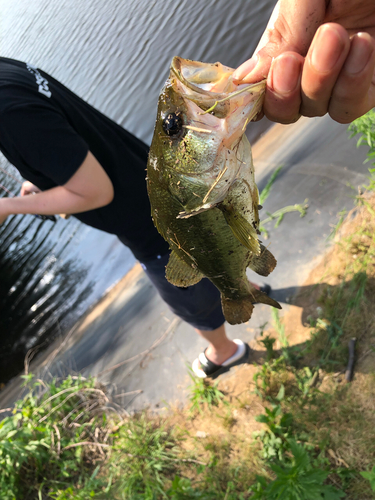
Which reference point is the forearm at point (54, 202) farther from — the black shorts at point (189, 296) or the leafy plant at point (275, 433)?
the leafy plant at point (275, 433)

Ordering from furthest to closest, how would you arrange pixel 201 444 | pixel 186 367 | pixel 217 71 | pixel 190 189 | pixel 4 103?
pixel 186 367 < pixel 201 444 < pixel 4 103 < pixel 190 189 < pixel 217 71

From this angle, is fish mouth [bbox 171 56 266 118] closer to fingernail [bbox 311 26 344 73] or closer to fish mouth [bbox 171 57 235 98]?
fish mouth [bbox 171 57 235 98]

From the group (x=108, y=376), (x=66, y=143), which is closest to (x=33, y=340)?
(x=108, y=376)

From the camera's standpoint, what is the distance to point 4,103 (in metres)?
1.75

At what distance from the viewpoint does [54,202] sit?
7.00ft

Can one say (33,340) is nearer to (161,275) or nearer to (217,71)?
(161,275)

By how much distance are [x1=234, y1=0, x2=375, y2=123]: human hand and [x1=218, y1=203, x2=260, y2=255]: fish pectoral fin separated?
0.46 meters

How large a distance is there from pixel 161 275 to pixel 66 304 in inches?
212

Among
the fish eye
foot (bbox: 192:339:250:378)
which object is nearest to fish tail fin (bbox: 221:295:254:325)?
the fish eye

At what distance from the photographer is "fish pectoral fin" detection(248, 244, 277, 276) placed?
1.77 metres

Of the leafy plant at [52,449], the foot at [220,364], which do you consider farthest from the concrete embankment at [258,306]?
the leafy plant at [52,449]

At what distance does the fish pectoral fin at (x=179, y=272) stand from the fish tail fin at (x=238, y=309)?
269mm

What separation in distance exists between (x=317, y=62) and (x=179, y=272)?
114 centimetres

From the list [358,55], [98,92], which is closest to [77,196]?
[358,55]
